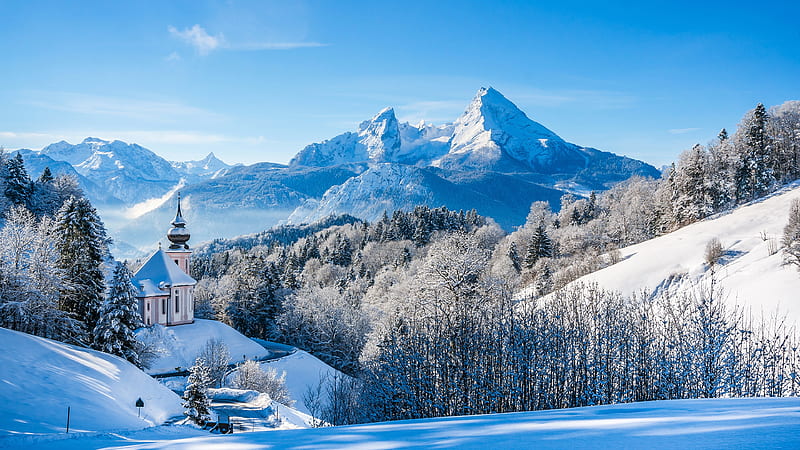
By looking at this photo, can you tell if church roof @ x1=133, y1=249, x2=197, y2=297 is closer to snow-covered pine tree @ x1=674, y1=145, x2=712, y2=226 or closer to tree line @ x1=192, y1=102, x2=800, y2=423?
tree line @ x1=192, y1=102, x2=800, y2=423

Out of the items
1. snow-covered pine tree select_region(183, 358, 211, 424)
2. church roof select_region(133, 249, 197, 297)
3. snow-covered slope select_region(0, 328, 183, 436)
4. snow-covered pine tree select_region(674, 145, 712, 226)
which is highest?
snow-covered pine tree select_region(674, 145, 712, 226)

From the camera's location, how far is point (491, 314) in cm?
1650

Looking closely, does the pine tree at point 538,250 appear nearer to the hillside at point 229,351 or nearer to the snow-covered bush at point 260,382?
the hillside at point 229,351

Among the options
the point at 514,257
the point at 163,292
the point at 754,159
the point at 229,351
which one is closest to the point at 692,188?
the point at 754,159

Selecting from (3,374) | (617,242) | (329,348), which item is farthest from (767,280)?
(617,242)

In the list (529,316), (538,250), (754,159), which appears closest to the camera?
(529,316)

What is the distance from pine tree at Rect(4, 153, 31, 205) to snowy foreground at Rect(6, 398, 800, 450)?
4979cm

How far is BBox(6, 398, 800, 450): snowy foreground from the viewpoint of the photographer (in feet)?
13.0

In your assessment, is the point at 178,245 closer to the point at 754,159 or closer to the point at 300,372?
the point at 300,372

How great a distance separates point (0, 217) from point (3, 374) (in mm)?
34783

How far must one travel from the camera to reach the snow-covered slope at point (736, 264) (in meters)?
20.4

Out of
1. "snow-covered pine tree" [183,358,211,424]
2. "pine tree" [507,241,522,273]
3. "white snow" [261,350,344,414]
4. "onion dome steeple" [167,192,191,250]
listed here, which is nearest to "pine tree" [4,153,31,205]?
"onion dome steeple" [167,192,191,250]

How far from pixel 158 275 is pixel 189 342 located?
647 cm

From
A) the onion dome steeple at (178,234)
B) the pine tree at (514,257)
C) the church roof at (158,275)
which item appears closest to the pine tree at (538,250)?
the pine tree at (514,257)
